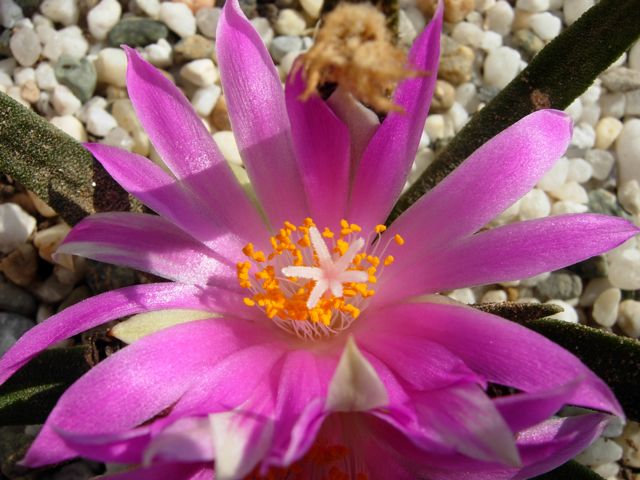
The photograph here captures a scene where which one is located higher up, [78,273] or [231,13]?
[231,13]

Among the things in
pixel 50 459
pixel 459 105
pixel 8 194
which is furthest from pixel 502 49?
pixel 50 459

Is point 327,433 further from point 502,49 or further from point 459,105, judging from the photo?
point 502,49

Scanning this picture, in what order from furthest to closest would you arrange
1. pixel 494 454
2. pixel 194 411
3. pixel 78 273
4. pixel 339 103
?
pixel 78 273, pixel 339 103, pixel 194 411, pixel 494 454

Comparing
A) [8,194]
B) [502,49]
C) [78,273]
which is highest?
[502,49]

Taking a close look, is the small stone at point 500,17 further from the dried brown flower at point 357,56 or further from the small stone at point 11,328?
the small stone at point 11,328

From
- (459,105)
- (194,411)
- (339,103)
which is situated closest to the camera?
(194,411)

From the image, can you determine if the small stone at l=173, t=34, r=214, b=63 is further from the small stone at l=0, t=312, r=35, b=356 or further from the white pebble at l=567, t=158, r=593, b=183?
the white pebble at l=567, t=158, r=593, b=183

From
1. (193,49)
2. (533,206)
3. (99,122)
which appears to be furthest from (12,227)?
(533,206)

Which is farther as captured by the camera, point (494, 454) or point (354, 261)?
point (354, 261)
